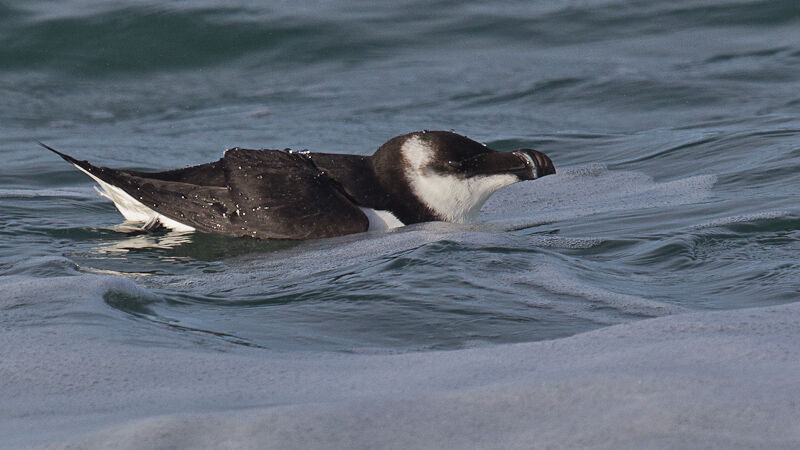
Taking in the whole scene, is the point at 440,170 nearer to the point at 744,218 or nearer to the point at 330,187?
the point at 330,187

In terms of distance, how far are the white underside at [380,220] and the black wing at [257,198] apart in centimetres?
8

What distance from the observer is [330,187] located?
17.7ft

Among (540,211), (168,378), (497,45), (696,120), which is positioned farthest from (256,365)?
(497,45)

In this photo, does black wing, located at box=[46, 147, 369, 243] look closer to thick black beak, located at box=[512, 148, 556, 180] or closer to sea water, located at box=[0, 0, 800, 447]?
sea water, located at box=[0, 0, 800, 447]

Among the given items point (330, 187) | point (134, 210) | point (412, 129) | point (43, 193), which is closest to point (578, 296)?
point (330, 187)

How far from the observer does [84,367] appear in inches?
109

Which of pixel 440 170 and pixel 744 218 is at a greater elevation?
pixel 440 170

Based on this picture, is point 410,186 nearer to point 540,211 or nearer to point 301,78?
point 540,211

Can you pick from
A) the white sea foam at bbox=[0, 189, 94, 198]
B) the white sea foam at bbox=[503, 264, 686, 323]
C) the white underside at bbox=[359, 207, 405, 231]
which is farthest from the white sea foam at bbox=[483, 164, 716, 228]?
the white sea foam at bbox=[0, 189, 94, 198]

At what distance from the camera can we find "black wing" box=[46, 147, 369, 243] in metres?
5.29

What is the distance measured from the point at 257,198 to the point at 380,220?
606 mm

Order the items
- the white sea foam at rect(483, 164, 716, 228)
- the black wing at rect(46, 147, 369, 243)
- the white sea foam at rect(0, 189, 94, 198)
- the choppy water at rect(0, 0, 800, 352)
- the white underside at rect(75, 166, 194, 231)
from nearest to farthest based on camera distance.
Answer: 1. the choppy water at rect(0, 0, 800, 352)
2. the black wing at rect(46, 147, 369, 243)
3. the white underside at rect(75, 166, 194, 231)
4. the white sea foam at rect(483, 164, 716, 228)
5. the white sea foam at rect(0, 189, 94, 198)

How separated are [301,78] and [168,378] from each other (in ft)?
26.0

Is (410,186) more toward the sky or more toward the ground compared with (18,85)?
more toward the ground
